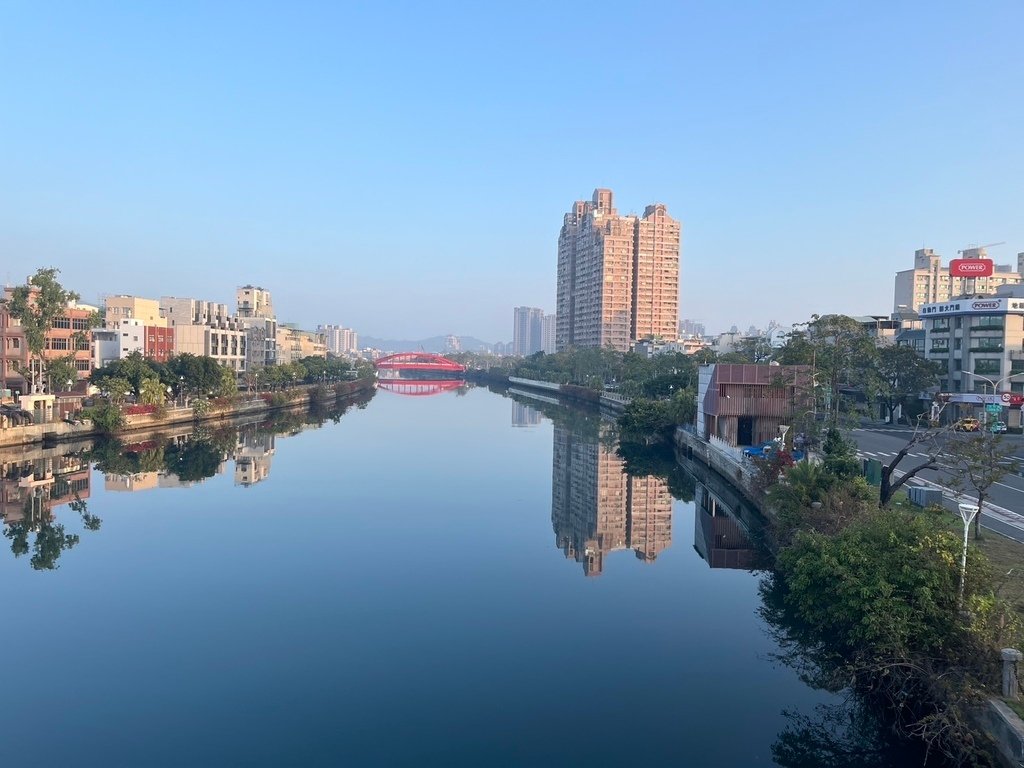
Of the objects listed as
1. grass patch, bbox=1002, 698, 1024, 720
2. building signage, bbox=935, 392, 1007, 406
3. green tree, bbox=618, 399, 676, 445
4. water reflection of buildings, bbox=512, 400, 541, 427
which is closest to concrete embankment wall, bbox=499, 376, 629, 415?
green tree, bbox=618, 399, 676, 445

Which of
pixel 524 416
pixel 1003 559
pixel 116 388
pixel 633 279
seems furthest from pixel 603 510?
pixel 633 279

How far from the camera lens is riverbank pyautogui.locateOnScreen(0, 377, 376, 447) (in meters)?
23.7

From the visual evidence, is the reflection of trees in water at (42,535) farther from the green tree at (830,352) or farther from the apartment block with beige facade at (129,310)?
the apartment block with beige facade at (129,310)

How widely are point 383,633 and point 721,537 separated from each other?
26.5ft

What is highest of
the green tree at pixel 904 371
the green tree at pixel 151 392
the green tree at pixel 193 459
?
the green tree at pixel 904 371

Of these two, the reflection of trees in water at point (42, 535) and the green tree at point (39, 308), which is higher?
the green tree at point (39, 308)

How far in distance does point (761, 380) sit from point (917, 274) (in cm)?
5949

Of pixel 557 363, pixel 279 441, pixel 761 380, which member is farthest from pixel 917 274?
pixel 279 441

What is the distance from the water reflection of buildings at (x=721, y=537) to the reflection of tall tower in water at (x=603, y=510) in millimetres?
679

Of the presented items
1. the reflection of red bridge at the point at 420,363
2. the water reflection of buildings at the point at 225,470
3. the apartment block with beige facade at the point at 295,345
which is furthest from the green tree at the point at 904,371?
the reflection of red bridge at the point at 420,363

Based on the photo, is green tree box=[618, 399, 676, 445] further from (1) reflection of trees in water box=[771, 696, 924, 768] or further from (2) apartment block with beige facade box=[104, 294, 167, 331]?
(2) apartment block with beige facade box=[104, 294, 167, 331]

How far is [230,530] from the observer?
1465cm

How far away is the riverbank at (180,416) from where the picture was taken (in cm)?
2370

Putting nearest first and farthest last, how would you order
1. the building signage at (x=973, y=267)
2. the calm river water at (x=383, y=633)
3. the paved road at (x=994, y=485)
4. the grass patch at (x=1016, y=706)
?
the grass patch at (x=1016, y=706) → the calm river water at (x=383, y=633) → the paved road at (x=994, y=485) → the building signage at (x=973, y=267)
